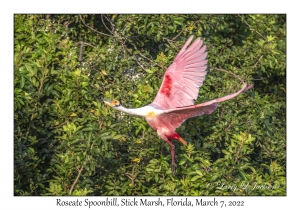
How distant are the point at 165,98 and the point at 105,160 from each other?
70 cm

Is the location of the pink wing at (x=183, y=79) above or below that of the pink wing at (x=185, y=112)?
above

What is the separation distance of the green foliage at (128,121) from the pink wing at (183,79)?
21cm

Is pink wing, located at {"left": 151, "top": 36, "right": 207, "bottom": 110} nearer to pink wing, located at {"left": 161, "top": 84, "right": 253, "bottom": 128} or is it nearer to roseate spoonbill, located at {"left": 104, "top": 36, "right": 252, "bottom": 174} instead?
roseate spoonbill, located at {"left": 104, "top": 36, "right": 252, "bottom": 174}

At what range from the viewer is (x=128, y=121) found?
25.9 ft

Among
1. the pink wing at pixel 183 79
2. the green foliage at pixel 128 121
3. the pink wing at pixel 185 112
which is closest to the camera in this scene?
the pink wing at pixel 185 112

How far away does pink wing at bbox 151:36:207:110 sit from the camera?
757 centimetres

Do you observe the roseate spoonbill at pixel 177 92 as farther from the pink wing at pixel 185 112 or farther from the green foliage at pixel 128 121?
the green foliage at pixel 128 121

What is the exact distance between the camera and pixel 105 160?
758 cm

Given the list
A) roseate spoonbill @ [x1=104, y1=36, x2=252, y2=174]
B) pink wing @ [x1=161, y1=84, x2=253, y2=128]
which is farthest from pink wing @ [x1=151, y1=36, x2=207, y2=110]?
pink wing @ [x1=161, y1=84, x2=253, y2=128]

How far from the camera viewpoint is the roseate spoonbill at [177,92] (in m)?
7.46

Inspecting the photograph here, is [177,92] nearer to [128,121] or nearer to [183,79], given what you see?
[183,79]

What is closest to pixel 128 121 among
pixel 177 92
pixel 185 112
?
pixel 177 92

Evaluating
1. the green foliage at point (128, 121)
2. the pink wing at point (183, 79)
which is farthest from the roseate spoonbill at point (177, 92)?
the green foliage at point (128, 121)
